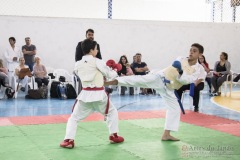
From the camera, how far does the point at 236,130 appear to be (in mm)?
5570

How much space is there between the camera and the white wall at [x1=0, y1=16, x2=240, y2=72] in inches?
474

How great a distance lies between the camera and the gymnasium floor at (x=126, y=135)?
160 inches

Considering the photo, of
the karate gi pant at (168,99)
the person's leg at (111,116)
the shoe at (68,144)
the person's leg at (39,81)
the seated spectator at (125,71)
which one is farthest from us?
the seated spectator at (125,71)

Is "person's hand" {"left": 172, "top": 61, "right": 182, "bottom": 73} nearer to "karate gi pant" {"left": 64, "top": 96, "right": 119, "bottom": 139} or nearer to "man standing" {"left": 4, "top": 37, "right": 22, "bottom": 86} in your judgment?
"karate gi pant" {"left": 64, "top": 96, "right": 119, "bottom": 139}

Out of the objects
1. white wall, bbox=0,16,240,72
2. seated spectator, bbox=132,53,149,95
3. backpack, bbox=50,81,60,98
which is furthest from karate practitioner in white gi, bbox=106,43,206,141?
white wall, bbox=0,16,240,72

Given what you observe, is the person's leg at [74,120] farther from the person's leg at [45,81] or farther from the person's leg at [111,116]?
the person's leg at [45,81]

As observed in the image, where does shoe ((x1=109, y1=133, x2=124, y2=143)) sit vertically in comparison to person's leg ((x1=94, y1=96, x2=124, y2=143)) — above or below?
below

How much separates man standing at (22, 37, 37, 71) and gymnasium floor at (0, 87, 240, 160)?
3216 millimetres

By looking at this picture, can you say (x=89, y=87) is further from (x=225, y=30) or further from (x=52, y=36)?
(x=225, y=30)

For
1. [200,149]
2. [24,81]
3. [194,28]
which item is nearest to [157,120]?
[200,149]

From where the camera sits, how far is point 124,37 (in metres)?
13.3

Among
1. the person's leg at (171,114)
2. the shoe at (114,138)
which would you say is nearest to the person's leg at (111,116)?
the shoe at (114,138)

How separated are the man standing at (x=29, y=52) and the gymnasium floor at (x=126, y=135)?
127 inches

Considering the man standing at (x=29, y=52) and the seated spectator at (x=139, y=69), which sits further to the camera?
the seated spectator at (x=139, y=69)
